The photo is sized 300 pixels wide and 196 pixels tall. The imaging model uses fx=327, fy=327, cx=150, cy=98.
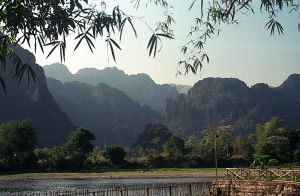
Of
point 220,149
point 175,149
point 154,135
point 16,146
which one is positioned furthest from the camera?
point 154,135

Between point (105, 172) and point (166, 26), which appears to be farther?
point (105, 172)

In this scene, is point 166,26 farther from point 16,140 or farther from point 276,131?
point 276,131

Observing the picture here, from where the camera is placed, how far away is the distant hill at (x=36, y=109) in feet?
523

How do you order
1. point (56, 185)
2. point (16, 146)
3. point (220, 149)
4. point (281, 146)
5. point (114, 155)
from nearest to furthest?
1. point (56, 185)
2. point (16, 146)
3. point (281, 146)
4. point (114, 155)
5. point (220, 149)

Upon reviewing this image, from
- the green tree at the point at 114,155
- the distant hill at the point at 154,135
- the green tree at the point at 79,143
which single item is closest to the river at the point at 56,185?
the green tree at the point at 79,143

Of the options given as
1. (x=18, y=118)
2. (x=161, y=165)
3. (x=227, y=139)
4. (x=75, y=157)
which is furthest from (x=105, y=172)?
(x=18, y=118)

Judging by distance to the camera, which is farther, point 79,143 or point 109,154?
point 79,143

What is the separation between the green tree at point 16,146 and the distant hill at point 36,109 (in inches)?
3536

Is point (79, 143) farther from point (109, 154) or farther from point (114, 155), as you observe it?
point (114, 155)

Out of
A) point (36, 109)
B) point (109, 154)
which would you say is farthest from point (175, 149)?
point (36, 109)

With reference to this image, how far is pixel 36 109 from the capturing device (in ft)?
563

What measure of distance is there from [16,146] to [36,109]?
113 meters

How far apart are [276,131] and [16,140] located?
189ft

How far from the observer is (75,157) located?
65625mm
